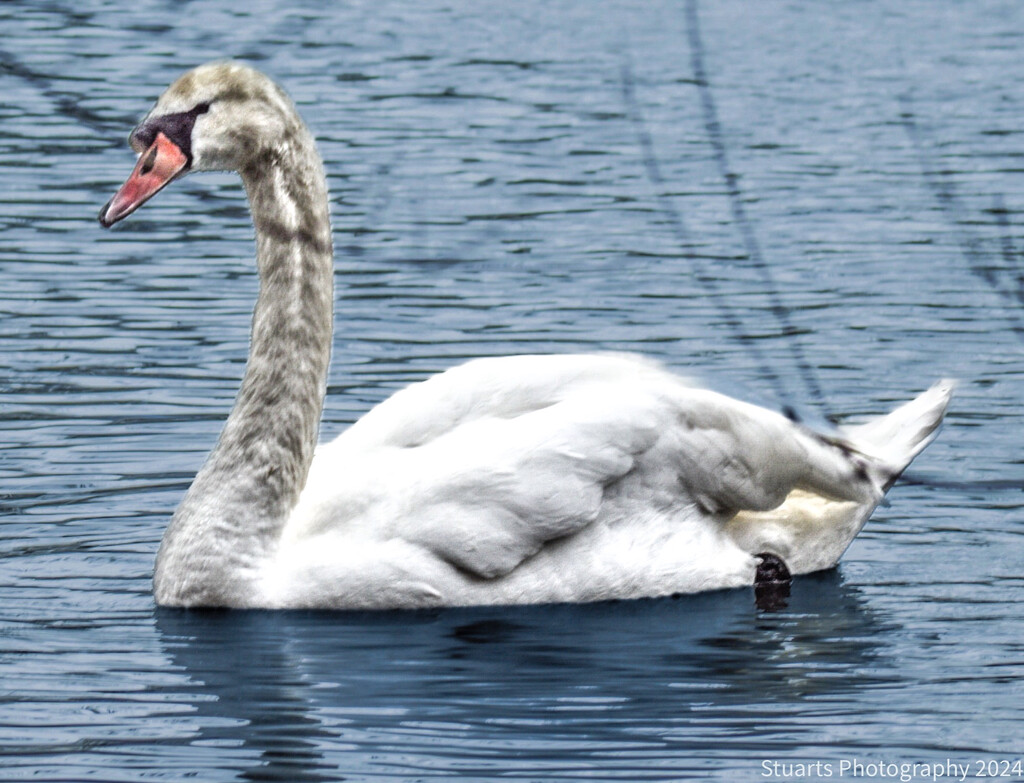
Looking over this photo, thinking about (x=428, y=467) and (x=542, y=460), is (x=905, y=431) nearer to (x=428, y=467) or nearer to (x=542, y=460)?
(x=542, y=460)

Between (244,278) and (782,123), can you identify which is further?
(782,123)

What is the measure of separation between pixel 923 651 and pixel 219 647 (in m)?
2.16

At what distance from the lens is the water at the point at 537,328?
625 centimetres

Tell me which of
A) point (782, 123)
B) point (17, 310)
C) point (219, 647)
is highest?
point (219, 647)

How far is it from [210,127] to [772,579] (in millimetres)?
2460

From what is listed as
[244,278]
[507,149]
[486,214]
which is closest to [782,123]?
[507,149]

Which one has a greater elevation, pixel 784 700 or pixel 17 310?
pixel 784 700

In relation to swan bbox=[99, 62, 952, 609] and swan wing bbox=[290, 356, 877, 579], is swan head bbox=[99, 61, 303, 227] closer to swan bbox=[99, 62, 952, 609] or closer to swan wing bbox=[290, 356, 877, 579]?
swan bbox=[99, 62, 952, 609]

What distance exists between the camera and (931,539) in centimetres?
847

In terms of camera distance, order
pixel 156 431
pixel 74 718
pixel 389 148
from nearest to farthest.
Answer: pixel 74 718 < pixel 156 431 < pixel 389 148

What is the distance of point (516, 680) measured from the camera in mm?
6828

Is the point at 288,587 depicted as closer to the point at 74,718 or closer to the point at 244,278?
the point at 74,718

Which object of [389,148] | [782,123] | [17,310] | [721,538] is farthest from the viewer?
[782,123]

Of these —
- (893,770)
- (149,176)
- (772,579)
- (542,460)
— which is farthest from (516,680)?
(149,176)
